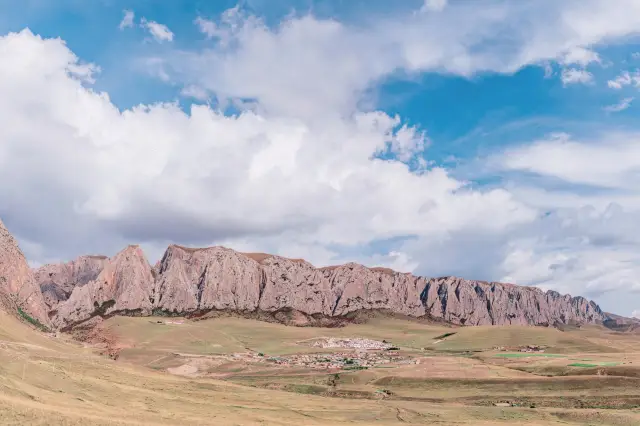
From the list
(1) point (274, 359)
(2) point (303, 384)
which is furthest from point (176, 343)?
(2) point (303, 384)

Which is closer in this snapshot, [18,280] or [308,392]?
[308,392]

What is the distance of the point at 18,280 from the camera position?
599 ft

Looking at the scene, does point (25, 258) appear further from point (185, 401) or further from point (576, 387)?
point (576, 387)

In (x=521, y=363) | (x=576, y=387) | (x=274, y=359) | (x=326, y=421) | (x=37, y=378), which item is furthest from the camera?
(x=274, y=359)

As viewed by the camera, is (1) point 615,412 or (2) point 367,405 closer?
(1) point 615,412

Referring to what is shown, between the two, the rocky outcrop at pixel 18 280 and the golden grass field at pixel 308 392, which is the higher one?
the rocky outcrop at pixel 18 280

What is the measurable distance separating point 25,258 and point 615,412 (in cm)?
19127

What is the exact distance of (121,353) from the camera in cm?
16188

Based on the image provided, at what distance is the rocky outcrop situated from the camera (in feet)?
575

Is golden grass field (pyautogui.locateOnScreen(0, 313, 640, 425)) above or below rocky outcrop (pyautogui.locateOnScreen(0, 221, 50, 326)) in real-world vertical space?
below

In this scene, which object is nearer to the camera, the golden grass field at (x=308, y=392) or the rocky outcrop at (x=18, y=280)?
the golden grass field at (x=308, y=392)

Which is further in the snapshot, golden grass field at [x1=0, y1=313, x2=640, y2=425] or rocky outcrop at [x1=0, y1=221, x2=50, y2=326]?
rocky outcrop at [x1=0, y1=221, x2=50, y2=326]

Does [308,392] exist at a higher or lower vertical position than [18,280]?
lower

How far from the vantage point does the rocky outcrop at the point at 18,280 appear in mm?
175125
